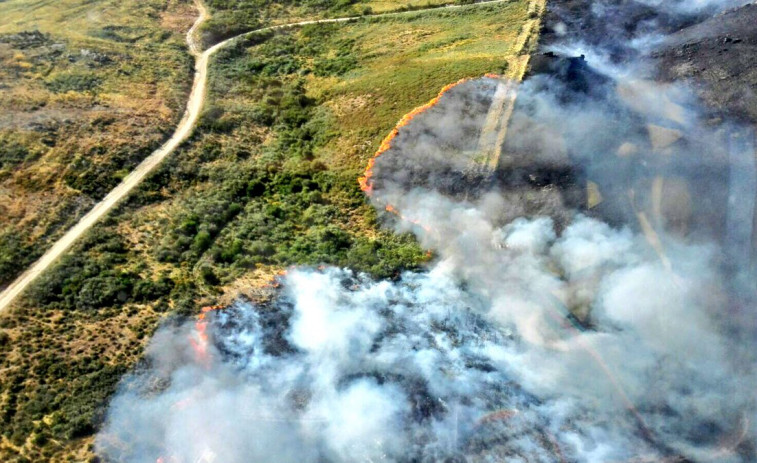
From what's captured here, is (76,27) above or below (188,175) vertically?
above

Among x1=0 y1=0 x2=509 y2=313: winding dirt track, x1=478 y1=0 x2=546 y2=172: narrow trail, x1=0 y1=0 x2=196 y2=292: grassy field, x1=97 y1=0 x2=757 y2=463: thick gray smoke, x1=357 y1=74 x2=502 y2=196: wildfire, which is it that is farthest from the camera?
x1=357 y1=74 x2=502 y2=196: wildfire

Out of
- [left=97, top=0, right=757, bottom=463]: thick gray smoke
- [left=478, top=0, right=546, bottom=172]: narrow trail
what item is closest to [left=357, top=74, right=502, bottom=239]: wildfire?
[left=97, top=0, right=757, bottom=463]: thick gray smoke

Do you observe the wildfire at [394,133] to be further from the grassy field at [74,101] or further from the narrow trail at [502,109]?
the grassy field at [74,101]

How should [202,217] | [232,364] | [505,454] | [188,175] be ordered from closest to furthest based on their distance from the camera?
[505,454], [232,364], [202,217], [188,175]

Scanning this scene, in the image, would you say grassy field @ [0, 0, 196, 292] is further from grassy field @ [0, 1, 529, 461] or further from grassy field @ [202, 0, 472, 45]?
grassy field @ [202, 0, 472, 45]

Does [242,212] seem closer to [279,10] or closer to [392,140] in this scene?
[392,140]

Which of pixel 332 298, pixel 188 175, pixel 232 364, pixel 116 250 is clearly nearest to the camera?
pixel 232 364

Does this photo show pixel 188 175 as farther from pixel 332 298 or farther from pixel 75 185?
pixel 332 298

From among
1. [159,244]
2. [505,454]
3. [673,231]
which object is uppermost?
[673,231]

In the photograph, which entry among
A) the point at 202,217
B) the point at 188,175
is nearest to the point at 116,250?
the point at 202,217
